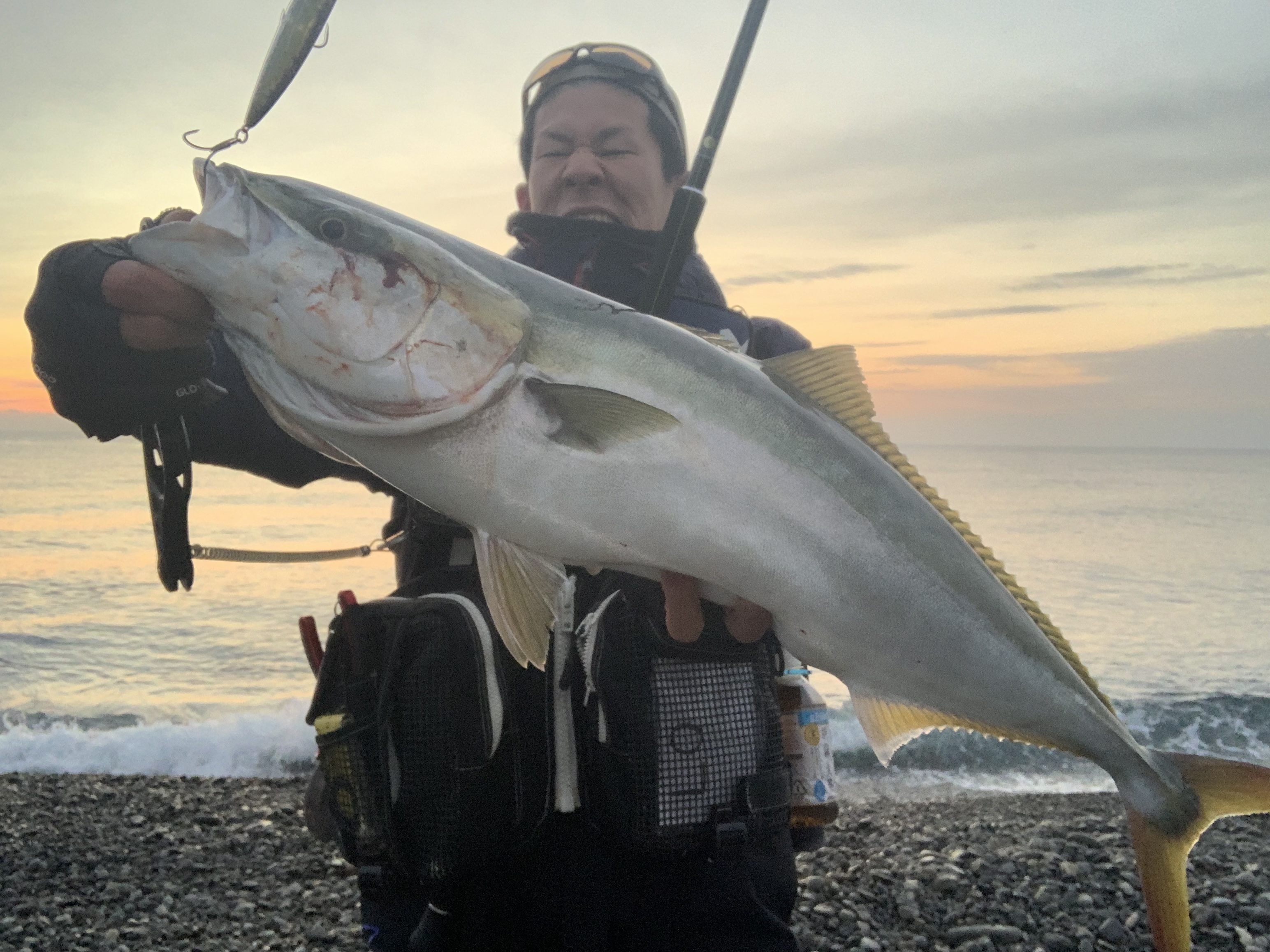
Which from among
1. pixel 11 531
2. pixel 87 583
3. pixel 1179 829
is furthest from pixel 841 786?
pixel 11 531

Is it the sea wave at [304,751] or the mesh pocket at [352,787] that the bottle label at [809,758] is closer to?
the mesh pocket at [352,787]

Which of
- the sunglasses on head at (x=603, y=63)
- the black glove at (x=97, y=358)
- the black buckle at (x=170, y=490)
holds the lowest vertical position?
the black buckle at (x=170, y=490)

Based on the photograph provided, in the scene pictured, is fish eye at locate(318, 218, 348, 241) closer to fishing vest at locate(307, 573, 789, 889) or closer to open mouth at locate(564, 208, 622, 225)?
fishing vest at locate(307, 573, 789, 889)

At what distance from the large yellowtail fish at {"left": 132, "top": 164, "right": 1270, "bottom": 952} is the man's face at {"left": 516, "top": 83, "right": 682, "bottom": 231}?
1572mm

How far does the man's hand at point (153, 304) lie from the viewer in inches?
82.2

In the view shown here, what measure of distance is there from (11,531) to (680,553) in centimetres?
2451

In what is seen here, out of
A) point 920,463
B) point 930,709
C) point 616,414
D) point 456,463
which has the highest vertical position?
point 920,463

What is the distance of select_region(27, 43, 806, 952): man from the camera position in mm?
2318

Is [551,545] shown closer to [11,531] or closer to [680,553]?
[680,553]

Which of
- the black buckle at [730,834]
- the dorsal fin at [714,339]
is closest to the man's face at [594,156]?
the dorsal fin at [714,339]

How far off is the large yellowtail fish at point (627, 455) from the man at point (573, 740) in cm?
28

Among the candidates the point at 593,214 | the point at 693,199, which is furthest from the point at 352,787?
the point at 593,214

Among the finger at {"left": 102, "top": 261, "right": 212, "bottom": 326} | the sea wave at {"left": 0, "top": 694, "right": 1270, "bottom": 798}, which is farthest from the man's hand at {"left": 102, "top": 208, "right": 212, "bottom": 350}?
the sea wave at {"left": 0, "top": 694, "right": 1270, "bottom": 798}

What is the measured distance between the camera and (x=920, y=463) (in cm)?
7475
